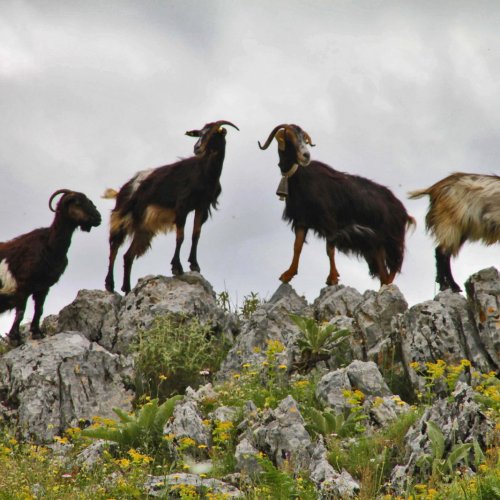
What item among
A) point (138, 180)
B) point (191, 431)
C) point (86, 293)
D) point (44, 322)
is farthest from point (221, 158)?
point (191, 431)

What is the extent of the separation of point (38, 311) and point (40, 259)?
0.76 m

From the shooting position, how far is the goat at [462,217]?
12.1 metres

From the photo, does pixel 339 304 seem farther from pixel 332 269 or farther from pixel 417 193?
pixel 417 193

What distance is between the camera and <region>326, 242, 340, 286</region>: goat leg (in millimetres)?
13031

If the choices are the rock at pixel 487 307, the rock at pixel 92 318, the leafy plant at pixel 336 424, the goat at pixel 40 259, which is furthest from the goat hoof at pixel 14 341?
the rock at pixel 487 307

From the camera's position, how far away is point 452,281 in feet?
39.8

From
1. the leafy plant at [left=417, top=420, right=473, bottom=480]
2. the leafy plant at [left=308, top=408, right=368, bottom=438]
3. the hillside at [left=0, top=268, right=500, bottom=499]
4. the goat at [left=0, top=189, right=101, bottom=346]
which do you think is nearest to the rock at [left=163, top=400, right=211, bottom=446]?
the hillside at [left=0, top=268, right=500, bottom=499]

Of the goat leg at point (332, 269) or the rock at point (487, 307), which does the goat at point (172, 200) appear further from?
the rock at point (487, 307)

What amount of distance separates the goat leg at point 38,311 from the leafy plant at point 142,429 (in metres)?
4.10

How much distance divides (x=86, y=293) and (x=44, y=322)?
3.31 ft

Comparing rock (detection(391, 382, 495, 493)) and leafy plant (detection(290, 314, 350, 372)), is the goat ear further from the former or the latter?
rock (detection(391, 382, 495, 493))


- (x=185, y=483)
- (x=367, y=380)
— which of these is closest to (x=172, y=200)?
(x=367, y=380)

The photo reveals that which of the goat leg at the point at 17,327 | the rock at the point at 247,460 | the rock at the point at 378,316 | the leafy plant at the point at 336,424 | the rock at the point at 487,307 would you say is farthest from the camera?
the goat leg at the point at 17,327

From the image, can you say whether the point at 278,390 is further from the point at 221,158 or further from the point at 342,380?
the point at 221,158
